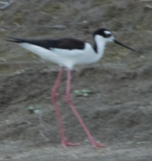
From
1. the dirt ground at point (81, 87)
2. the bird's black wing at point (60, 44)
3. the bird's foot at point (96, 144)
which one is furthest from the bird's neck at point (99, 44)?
the bird's foot at point (96, 144)

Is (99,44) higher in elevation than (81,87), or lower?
higher

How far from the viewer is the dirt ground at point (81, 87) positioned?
3.62 metres

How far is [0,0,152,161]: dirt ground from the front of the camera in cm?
362

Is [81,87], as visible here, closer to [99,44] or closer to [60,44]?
[99,44]

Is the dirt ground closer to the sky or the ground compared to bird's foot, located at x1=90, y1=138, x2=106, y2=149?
closer to the sky

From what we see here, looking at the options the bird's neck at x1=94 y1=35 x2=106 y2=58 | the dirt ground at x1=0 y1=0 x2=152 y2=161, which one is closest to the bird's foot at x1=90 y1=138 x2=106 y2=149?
the dirt ground at x1=0 y1=0 x2=152 y2=161

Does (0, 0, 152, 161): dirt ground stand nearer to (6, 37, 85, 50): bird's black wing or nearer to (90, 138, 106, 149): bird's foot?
(90, 138, 106, 149): bird's foot

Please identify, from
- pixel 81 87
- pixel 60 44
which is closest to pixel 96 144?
pixel 60 44

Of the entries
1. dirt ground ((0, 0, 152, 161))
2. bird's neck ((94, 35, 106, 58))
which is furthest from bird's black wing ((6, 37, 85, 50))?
dirt ground ((0, 0, 152, 161))

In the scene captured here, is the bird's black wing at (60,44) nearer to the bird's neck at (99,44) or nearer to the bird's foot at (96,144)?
the bird's neck at (99,44)

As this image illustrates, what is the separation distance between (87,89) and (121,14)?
2.73 m

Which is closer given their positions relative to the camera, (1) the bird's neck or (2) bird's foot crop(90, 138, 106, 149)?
(2) bird's foot crop(90, 138, 106, 149)

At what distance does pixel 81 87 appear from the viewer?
16.3 ft

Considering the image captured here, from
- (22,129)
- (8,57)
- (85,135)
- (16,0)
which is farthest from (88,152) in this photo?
(16,0)
